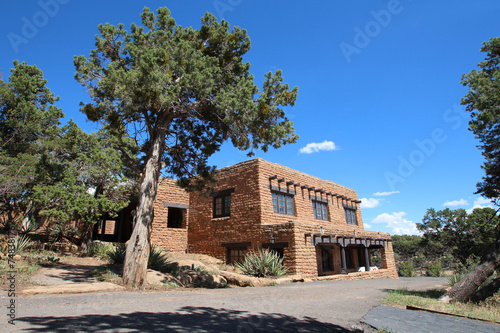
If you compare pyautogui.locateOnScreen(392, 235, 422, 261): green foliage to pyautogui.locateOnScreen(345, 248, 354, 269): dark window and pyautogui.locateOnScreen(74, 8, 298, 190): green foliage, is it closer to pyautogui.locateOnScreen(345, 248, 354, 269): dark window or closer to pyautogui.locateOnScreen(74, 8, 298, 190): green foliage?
pyautogui.locateOnScreen(345, 248, 354, 269): dark window

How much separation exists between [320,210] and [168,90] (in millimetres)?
14621

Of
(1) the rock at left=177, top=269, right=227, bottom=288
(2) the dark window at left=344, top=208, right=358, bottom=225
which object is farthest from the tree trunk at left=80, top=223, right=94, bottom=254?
(2) the dark window at left=344, top=208, right=358, bottom=225

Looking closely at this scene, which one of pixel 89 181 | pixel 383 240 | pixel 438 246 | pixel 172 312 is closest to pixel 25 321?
pixel 172 312

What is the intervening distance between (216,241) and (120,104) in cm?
1069

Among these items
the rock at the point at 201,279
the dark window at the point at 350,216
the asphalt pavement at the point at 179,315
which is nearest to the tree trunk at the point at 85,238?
the rock at the point at 201,279

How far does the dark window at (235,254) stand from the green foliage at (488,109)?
1115cm

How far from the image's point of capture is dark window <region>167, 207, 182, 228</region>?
19625 mm

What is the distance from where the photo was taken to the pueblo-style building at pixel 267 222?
14680mm

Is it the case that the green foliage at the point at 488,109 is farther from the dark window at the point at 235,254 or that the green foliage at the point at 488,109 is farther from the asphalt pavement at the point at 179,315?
the dark window at the point at 235,254

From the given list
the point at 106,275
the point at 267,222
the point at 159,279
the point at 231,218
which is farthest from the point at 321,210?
the point at 106,275

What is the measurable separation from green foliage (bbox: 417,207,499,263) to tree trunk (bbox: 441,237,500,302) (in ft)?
62.0

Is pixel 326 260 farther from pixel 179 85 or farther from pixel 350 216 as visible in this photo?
pixel 179 85

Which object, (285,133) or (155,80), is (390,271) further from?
(155,80)

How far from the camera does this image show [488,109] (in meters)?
9.97
